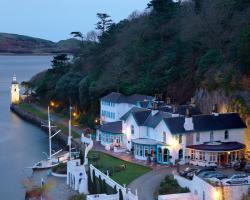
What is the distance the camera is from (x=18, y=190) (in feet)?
114

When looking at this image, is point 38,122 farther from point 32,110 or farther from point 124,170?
point 124,170

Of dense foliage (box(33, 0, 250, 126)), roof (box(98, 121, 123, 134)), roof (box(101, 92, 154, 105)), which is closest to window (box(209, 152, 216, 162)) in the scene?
dense foliage (box(33, 0, 250, 126))

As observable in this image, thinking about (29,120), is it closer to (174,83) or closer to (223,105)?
(174,83)

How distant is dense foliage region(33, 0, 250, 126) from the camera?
3888cm

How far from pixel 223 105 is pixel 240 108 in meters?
1.74

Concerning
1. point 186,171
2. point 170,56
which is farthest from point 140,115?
point 170,56

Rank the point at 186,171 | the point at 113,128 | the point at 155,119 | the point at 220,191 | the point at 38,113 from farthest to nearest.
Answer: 1. the point at 38,113
2. the point at 113,128
3. the point at 155,119
4. the point at 186,171
5. the point at 220,191

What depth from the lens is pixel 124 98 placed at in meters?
46.5

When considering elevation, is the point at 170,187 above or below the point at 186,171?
below

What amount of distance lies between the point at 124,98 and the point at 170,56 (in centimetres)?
491

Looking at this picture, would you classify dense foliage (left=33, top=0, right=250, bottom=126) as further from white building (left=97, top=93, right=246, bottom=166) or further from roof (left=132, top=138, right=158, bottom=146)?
roof (left=132, top=138, right=158, bottom=146)

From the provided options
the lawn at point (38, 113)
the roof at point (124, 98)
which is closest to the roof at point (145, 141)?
the roof at point (124, 98)

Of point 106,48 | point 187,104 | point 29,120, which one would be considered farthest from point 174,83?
point 29,120

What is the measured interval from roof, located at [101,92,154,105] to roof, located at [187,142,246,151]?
1058cm
